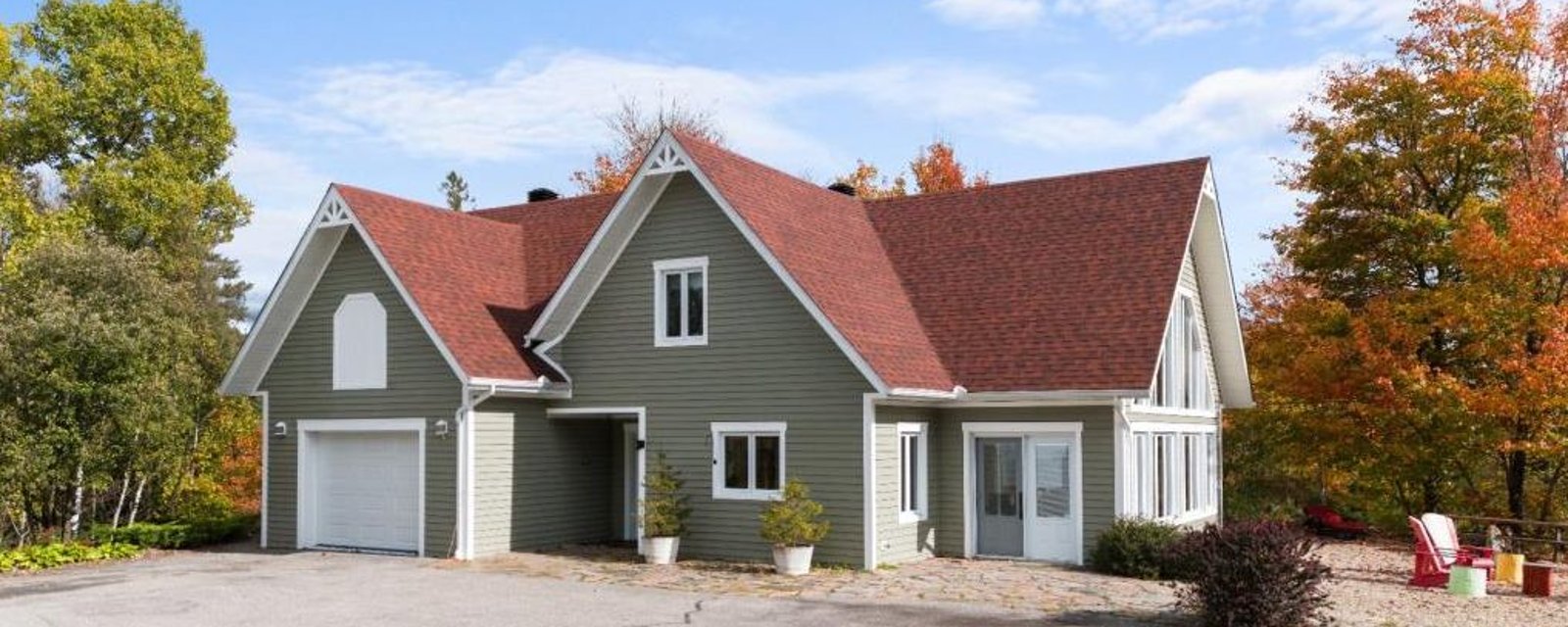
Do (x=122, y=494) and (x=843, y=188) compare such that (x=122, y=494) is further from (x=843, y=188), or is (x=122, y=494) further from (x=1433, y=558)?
(x=1433, y=558)

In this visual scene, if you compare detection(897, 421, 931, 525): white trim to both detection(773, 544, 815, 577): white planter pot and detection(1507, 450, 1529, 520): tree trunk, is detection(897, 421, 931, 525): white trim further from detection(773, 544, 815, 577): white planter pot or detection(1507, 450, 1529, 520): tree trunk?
detection(1507, 450, 1529, 520): tree trunk

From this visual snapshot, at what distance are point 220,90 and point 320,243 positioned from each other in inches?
643

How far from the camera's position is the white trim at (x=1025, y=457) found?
20.1 metres

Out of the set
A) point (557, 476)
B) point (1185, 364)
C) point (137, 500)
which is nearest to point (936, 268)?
point (1185, 364)

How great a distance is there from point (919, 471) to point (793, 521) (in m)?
2.87

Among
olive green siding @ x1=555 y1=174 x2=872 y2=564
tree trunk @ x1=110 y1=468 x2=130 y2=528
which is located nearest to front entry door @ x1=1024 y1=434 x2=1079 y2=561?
olive green siding @ x1=555 y1=174 x2=872 y2=564

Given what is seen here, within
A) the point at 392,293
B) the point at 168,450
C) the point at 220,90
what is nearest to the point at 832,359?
the point at 392,293

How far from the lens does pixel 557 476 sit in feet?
74.7

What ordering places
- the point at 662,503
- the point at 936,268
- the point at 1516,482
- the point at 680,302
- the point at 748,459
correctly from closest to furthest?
the point at 662,503 → the point at 748,459 → the point at 680,302 → the point at 936,268 → the point at 1516,482

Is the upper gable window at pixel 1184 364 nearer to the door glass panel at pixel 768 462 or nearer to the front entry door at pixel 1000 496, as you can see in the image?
the front entry door at pixel 1000 496

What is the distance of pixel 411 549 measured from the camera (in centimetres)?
2184

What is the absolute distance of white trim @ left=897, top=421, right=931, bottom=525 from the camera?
67.0ft

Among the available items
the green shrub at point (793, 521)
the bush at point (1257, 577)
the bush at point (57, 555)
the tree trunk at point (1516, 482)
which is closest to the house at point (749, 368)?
the green shrub at point (793, 521)

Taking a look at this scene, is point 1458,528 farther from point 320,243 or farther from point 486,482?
point 320,243
